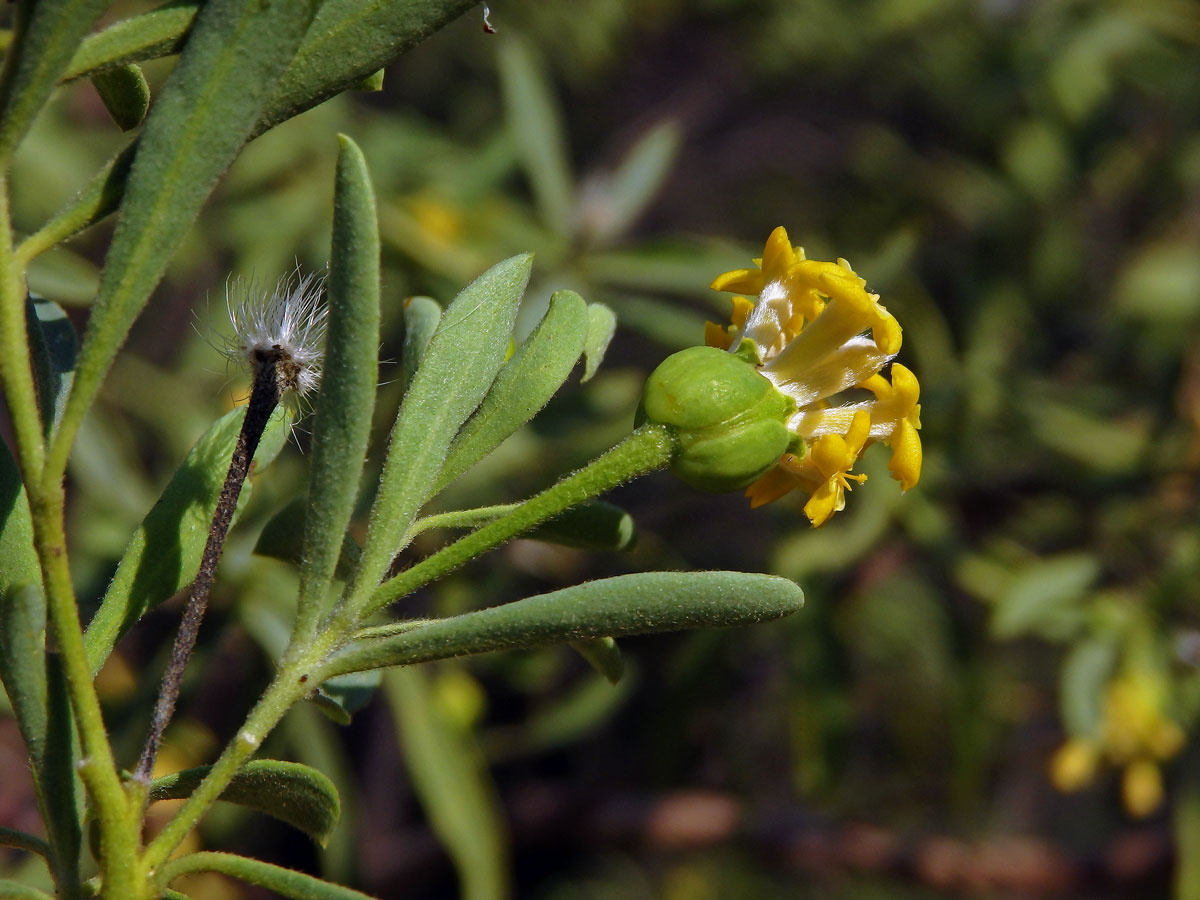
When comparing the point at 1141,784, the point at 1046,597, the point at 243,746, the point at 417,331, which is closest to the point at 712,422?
the point at 417,331

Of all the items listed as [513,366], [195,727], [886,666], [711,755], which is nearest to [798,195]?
[886,666]

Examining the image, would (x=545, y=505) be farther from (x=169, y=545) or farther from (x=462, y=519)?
(x=169, y=545)

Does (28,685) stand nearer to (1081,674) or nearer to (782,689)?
(1081,674)

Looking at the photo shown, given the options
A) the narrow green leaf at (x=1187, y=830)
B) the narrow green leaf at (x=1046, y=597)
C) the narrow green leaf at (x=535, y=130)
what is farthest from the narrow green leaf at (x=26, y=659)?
the narrow green leaf at (x=1187, y=830)

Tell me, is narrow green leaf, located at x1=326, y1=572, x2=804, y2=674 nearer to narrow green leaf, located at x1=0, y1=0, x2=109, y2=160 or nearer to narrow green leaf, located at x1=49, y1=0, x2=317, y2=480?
narrow green leaf, located at x1=49, y1=0, x2=317, y2=480

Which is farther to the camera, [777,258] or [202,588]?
[777,258]

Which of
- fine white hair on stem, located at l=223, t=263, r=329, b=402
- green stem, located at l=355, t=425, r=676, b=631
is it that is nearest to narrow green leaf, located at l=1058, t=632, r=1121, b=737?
green stem, located at l=355, t=425, r=676, b=631
